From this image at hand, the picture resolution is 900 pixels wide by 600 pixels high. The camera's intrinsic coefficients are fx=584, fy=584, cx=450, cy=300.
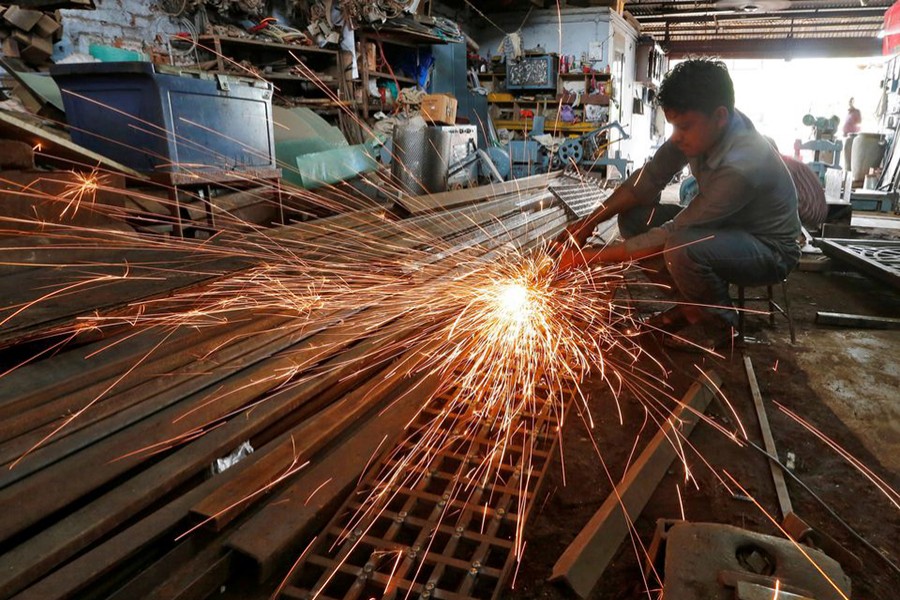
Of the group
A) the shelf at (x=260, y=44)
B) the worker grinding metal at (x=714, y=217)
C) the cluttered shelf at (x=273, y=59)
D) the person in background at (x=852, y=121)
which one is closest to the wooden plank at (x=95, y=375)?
the worker grinding metal at (x=714, y=217)

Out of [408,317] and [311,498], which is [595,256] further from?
[311,498]

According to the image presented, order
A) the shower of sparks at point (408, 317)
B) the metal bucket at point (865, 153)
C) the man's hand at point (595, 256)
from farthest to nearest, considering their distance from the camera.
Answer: the metal bucket at point (865, 153)
the man's hand at point (595, 256)
the shower of sparks at point (408, 317)

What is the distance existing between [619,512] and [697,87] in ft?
6.68

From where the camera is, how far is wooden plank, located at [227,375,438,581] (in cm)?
137

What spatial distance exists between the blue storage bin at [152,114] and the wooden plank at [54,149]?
0.19 metres

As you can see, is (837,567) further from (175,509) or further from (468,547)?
(175,509)

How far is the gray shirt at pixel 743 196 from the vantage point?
278cm

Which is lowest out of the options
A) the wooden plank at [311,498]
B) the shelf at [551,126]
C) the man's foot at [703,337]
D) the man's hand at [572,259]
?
the man's foot at [703,337]

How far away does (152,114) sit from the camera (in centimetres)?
364

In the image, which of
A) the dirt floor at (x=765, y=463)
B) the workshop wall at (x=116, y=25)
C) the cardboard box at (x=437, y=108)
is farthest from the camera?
the cardboard box at (x=437, y=108)

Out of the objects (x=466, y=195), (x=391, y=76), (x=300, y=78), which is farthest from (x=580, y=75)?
(x=466, y=195)

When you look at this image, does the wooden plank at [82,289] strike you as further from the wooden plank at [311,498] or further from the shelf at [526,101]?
the shelf at [526,101]

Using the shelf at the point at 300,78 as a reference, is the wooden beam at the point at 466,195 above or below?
below

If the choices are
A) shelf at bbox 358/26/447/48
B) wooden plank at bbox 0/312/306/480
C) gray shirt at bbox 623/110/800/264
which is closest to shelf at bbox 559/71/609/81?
shelf at bbox 358/26/447/48
